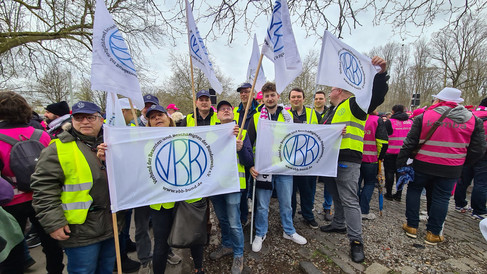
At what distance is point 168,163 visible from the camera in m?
2.18

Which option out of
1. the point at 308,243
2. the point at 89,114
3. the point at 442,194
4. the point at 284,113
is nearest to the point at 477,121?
the point at 442,194

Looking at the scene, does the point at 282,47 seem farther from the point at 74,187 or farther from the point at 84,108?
the point at 74,187

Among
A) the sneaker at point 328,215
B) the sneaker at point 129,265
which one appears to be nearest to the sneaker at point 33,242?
the sneaker at point 129,265

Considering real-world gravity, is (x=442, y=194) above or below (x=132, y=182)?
below

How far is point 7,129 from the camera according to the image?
2094 mm

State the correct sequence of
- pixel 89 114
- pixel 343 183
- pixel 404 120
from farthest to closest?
pixel 404 120, pixel 343 183, pixel 89 114

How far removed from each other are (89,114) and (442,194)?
442 centimetres

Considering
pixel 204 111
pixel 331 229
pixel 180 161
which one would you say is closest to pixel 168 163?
pixel 180 161

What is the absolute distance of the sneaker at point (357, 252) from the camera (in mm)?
2564

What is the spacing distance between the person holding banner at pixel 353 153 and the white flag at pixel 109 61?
258cm

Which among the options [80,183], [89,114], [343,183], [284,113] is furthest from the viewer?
[284,113]

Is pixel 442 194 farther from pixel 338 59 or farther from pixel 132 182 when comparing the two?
pixel 132 182

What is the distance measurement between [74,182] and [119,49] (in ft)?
4.38

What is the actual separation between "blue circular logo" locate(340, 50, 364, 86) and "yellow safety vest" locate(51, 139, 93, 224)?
2.98 meters
